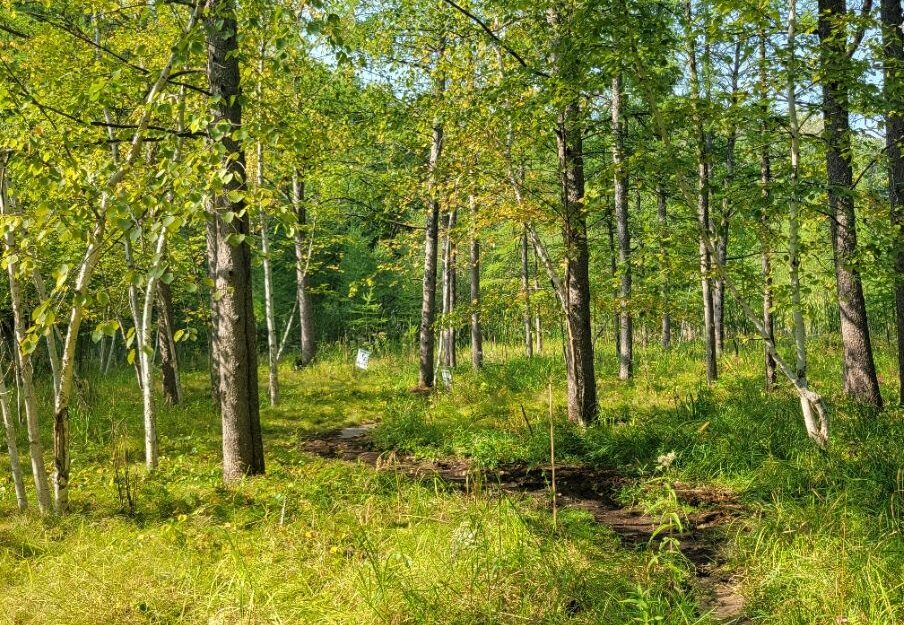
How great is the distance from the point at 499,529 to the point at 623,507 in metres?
2.46

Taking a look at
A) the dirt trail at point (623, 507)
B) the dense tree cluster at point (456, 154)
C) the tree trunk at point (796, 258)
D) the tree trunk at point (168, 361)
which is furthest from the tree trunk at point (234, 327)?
the tree trunk at point (796, 258)

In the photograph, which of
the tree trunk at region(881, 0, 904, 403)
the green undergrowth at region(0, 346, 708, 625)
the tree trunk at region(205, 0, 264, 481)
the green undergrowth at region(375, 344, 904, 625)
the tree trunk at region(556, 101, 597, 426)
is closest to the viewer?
the green undergrowth at region(0, 346, 708, 625)

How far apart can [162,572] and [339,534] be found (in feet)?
4.44

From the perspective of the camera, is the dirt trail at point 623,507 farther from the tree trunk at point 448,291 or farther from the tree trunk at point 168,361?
the tree trunk at point 448,291

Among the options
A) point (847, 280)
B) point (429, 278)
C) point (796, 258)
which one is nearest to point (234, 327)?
point (796, 258)

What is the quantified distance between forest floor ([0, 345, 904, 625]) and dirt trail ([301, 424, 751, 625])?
28 mm

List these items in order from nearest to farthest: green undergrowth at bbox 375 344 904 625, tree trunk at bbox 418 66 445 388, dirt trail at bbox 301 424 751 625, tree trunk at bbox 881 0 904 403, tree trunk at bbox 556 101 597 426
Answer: green undergrowth at bbox 375 344 904 625 < dirt trail at bbox 301 424 751 625 < tree trunk at bbox 881 0 904 403 < tree trunk at bbox 556 101 597 426 < tree trunk at bbox 418 66 445 388

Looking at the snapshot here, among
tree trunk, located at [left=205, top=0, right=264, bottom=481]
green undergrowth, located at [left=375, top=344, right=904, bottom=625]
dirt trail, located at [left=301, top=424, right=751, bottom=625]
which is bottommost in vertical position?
dirt trail, located at [left=301, top=424, right=751, bottom=625]

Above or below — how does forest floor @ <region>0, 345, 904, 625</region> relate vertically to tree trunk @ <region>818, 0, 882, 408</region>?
below

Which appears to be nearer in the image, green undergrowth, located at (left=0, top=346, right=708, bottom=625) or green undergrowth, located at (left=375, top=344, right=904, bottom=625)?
green undergrowth, located at (left=0, top=346, right=708, bottom=625)

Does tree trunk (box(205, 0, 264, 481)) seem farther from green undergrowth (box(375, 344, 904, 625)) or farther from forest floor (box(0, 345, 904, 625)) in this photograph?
green undergrowth (box(375, 344, 904, 625))

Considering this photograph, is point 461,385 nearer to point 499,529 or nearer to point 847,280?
point 847,280

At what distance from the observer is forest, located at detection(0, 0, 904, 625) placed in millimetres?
3793

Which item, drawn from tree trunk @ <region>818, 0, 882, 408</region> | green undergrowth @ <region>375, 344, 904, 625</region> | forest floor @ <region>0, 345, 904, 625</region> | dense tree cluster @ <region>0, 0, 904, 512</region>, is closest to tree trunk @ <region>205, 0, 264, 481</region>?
dense tree cluster @ <region>0, 0, 904, 512</region>
